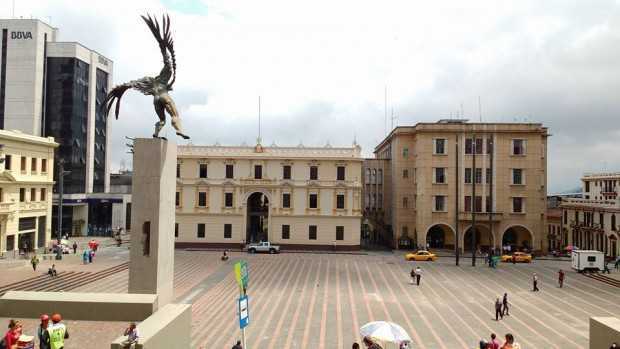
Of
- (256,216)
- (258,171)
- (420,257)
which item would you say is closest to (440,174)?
(420,257)

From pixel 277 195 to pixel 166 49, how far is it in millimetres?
33127

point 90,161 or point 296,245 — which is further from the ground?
point 90,161

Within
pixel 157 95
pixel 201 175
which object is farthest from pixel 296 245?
pixel 157 95

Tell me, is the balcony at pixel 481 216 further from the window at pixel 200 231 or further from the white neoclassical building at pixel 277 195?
the window at pixel 200 231

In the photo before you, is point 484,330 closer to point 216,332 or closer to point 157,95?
point 216,332

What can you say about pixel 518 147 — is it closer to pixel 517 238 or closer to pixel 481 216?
pixel 481 216

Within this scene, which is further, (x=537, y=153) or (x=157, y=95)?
(x=537, y=153)

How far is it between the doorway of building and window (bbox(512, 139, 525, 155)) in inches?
1056

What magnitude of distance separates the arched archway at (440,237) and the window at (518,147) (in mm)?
10599

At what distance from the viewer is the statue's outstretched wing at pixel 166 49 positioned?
17384mm

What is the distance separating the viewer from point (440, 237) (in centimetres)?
5288

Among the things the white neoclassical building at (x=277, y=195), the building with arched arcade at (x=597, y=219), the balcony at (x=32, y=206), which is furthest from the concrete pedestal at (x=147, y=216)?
the building with arched arcade at (x=597, y=219)

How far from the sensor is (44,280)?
28.9 m

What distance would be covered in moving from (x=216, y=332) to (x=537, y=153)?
41378 mm
